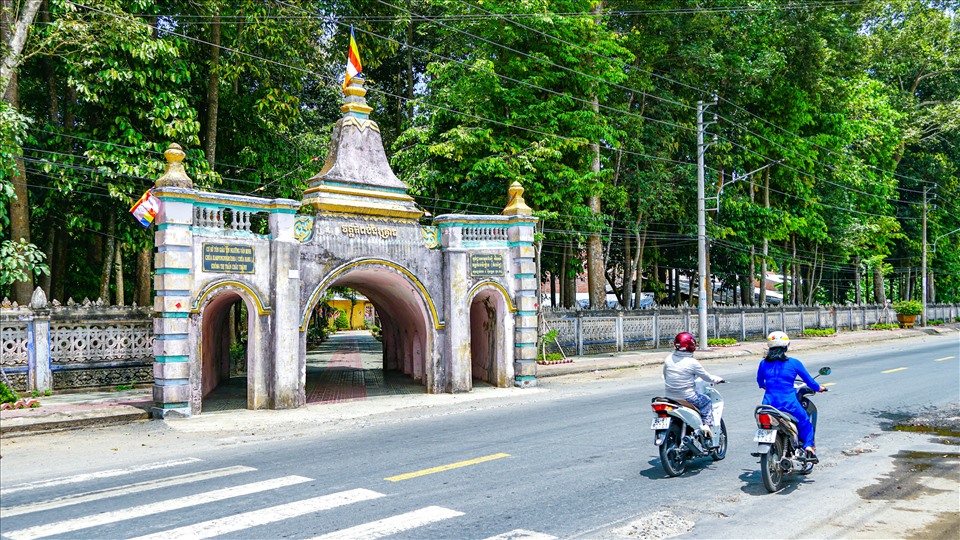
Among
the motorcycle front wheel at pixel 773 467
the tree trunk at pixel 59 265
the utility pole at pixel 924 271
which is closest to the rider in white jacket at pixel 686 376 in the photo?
the motorcycle front wheel at pixel 773 467

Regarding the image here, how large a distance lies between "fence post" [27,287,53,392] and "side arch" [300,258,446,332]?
5839 mm

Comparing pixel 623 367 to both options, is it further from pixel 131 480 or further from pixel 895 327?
pixel 895 327

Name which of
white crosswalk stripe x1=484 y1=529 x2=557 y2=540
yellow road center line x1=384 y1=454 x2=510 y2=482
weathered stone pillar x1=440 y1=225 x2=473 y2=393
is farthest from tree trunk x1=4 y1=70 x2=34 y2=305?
white crosswalk stripe x1=484 y1=529 x2=557 y2=540

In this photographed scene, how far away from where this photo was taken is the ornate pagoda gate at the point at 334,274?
13.3 meters

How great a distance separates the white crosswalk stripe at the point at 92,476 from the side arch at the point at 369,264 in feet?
17.8

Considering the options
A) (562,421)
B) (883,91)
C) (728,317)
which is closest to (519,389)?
(562,421)

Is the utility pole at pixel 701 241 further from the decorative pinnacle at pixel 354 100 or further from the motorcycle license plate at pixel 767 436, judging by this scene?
the motorcycle license plate at pixel 767 436

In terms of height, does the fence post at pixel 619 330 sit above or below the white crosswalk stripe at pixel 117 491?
above

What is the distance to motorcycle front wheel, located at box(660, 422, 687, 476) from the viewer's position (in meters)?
8.30

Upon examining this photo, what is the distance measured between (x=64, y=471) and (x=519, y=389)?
10774mm

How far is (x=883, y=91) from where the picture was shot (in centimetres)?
4762

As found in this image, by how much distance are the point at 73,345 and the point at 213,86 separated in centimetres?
950

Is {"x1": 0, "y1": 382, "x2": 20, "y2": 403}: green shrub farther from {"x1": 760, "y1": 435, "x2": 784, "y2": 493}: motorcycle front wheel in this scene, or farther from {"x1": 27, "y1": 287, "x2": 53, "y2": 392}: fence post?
{"x1": 760, "y1": 435, "x2": 784, "y2": 493}: motorcycle front wheel

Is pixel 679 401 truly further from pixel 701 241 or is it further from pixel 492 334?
pixel 701 241
